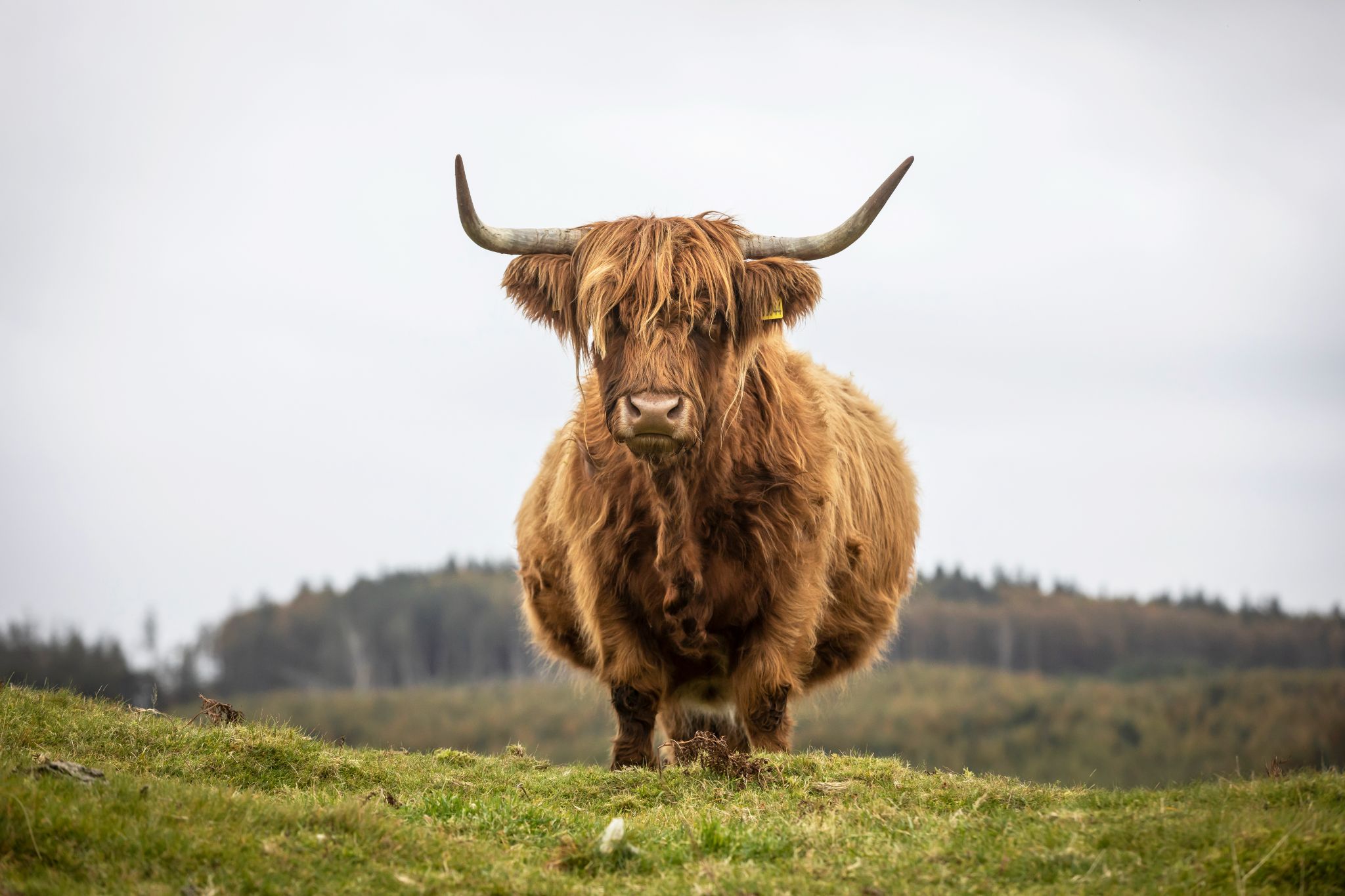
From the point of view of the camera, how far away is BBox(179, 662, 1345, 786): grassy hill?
329 ft

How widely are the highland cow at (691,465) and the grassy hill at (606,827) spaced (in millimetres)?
1035

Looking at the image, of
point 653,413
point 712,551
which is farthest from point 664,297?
point 712,551

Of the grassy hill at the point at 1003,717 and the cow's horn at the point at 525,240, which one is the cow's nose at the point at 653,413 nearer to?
the cow's horn at the point at 525,240

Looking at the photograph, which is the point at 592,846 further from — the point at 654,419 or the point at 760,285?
the point at 760,285

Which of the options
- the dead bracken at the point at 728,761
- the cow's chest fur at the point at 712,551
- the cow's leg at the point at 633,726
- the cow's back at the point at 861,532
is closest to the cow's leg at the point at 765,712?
the cow's chest fur at the point at 712,551

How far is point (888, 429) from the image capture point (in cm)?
1000

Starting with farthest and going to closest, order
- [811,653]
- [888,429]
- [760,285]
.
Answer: [888,429]
[811,653]
[760,285]

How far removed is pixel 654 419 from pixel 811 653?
6.73ft

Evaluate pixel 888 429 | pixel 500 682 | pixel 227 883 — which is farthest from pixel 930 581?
pixel 227 883

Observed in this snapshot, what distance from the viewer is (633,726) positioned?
7113 mm

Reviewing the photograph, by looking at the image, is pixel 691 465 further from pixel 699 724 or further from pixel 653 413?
pixel 699 724

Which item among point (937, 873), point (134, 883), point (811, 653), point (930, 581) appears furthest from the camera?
point (930, 581)

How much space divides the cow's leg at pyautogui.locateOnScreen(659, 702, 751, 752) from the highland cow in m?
0.75

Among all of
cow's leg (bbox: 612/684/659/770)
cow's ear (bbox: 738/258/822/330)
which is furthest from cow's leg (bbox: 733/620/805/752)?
cow's ear (bbox: 738/258/822/330)
